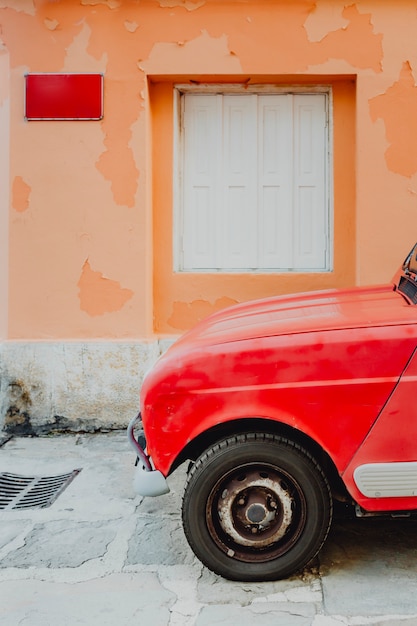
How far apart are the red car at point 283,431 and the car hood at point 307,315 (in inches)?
0.6

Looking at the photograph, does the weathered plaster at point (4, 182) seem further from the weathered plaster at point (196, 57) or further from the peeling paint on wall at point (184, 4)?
the peeling paint on wall at point (184, 4)

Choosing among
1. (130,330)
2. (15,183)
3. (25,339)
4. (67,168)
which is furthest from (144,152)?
(25,339)

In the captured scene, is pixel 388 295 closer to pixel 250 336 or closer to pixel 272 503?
pixel 250 336

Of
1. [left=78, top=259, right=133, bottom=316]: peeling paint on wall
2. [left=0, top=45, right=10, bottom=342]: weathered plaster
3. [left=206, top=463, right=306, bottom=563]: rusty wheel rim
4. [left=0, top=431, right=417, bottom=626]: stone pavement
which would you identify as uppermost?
[left=0, top=45, right=10, bottom=342]: weathered plaster

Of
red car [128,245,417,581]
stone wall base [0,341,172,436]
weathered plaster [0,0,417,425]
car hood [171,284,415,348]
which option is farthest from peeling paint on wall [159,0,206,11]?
red car [128,245,417,581]

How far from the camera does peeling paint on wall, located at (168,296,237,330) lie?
6090 mm

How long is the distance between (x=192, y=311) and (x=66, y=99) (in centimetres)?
227

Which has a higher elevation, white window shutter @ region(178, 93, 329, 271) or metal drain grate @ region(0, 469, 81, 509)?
white window shutter @ region(178, 93, 329, 271)

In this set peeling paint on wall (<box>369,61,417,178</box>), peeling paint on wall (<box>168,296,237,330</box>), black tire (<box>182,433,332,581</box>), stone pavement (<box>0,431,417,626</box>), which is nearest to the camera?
stone pavement (<box>0,431,417,626</box>)

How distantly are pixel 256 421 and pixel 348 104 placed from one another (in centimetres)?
407

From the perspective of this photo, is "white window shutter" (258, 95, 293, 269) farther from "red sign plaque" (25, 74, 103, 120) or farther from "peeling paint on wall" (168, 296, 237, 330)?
"red sign plaque" (25, 74, 103, 120)

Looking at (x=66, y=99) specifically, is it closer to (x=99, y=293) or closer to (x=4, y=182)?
(x=4, y=182)

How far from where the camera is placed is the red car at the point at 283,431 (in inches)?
114

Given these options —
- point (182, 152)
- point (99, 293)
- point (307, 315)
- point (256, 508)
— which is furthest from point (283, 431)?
point (182, 152)
